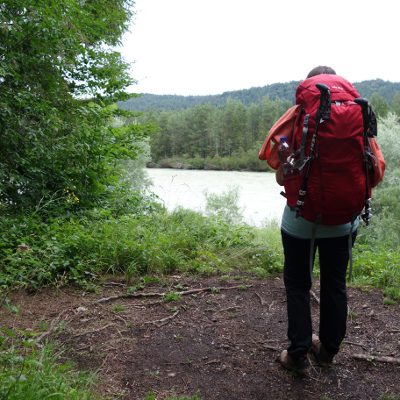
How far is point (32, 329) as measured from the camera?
240 centimetres

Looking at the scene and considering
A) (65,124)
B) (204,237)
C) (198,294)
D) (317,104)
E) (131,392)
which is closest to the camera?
(317,104)

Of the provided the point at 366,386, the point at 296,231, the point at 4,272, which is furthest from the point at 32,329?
the point at 366,386

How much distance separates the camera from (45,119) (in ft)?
12.8

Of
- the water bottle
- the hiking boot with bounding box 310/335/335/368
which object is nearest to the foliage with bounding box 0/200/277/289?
the hiking boot with bounding box 310/335/335/368

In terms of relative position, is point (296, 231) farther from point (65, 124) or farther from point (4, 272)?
point (65, 124)

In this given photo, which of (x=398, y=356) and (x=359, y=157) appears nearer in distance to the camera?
(x=359, y=157)

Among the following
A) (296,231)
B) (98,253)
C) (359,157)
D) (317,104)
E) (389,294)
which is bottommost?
(389,294)

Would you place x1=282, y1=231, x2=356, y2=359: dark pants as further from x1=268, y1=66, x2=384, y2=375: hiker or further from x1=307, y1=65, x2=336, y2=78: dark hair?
x1=307, y1=65, x2=336, y2=78: dark hair

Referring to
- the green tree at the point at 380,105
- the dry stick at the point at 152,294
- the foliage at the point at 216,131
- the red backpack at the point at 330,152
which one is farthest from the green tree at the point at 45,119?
the foliage at the point at 216,131

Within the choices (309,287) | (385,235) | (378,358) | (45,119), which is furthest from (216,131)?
(309,287)

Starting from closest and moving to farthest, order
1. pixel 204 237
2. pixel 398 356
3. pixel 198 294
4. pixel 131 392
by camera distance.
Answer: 1. pixel 131 392
2. pixel 398 356
3. pixel 198 294
4. pixel 204 237

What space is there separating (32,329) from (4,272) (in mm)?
721

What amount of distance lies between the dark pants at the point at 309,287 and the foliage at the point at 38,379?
1.03 meters

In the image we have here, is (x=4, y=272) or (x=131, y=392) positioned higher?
(x=4, y=272)
